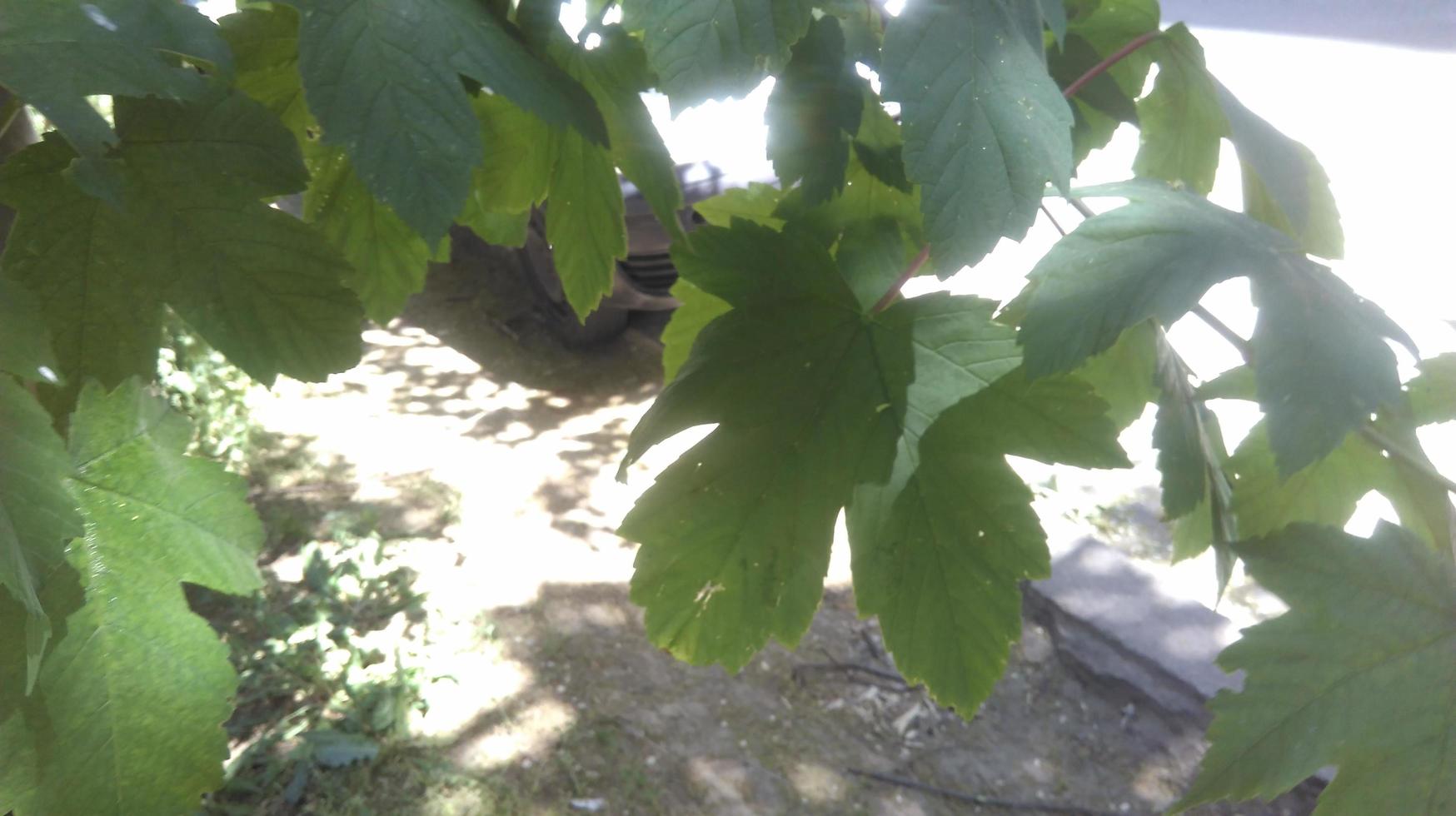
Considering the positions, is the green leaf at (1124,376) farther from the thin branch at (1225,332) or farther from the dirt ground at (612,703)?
the dirt ground at (612,703)

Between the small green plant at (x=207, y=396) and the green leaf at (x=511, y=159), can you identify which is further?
the small green plant at (x=207, y=396)

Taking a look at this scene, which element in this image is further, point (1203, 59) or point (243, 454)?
point (243, 454)

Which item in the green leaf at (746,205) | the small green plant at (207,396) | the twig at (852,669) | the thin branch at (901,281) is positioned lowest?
the twig at (852,669)

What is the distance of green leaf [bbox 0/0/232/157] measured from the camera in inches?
17.9

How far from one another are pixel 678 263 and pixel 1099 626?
7.80 ft

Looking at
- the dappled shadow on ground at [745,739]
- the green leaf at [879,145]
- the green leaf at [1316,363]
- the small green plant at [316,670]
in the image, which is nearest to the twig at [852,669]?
the dappled shadow on ground at [745,739]

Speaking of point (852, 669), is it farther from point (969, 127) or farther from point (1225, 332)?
point (969, 127)

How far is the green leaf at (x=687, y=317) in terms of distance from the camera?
909 millimetres

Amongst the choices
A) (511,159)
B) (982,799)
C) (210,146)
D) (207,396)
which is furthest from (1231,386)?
(207,396)

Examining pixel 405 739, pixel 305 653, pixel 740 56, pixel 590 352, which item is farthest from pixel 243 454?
pixel 740 56

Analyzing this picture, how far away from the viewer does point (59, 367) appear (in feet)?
1.85

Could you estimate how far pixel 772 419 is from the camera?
2.43ft

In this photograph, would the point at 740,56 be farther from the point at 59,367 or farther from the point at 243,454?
the point at 243,454

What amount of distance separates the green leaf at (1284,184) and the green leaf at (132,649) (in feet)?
2.72
